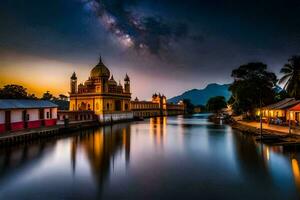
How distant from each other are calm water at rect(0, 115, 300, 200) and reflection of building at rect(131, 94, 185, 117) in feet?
263

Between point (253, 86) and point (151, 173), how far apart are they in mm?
35641

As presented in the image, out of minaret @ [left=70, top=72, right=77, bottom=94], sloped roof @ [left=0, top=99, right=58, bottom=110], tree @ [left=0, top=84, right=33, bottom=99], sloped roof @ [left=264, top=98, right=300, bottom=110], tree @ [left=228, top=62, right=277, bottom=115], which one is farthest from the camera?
minaret @ [left=70, top=72, right=77, bottom=94]

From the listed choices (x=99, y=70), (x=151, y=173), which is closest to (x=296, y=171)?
(x=151, y=173)

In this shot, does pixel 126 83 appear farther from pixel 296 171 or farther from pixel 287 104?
pixel 296 171

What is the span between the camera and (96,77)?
74312mm

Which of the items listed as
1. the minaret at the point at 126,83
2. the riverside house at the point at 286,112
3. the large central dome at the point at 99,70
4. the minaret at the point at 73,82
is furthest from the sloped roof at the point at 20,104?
the minaret at the point at 126,83

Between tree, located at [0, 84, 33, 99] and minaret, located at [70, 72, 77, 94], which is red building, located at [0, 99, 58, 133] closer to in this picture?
tree, located at [0, 84, 33, 99]

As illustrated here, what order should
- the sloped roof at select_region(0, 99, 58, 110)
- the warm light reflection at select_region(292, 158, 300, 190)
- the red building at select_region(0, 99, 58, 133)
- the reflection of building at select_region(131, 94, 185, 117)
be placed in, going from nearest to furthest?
the warm light reflection at select_region(292, 158, 300, 190) → the red building at select_region(0, 99, 58, 133) → the sloped roof at select_region(0, 99, 58, 110) → the reflection of building at select_region(131, 94, 185, 117)

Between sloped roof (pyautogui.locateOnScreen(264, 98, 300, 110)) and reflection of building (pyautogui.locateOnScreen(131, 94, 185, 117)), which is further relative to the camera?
reflection of building (pyautogui.locateOnScreen(131, 94, 185, 117))

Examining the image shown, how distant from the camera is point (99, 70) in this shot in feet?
246

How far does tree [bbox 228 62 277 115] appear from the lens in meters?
46.1

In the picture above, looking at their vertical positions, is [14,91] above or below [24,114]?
above

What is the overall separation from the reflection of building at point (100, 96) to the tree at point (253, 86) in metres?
32.2

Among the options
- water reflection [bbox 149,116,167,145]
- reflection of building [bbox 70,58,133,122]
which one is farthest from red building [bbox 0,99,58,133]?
reflection of building [bbox 70,58,133,122]
